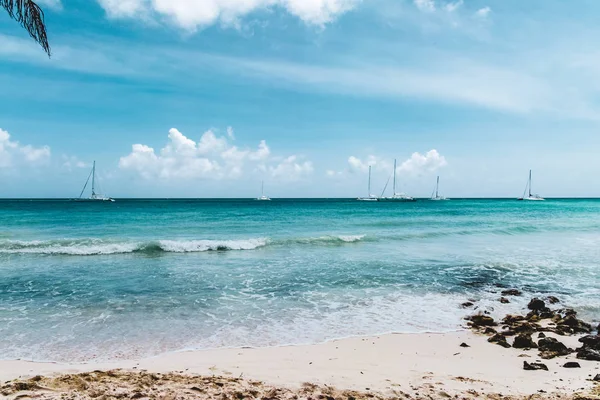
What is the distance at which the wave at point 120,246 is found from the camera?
74.9 ft

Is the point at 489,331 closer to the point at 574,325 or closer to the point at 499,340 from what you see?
the point at 499,340

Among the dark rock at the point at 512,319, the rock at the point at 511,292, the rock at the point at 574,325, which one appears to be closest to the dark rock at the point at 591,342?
the rock at the point at 574,325

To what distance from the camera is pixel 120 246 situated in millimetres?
24562

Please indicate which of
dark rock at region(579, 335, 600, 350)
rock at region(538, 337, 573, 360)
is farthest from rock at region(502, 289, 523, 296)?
rock at region(538, 337, 573, 360)

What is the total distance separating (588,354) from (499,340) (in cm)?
165

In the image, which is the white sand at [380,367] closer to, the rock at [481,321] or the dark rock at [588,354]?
the dark rock at [588,354]

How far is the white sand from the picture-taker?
21.8ft

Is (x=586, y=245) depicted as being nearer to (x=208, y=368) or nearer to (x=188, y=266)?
(x=188, y=266)

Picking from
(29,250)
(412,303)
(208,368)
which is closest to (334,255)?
(412,303)

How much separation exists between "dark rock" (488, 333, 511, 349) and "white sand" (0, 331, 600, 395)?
0.59 feet

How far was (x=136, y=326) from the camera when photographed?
32.6 feet

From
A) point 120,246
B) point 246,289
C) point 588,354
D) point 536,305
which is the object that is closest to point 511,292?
point 536,305

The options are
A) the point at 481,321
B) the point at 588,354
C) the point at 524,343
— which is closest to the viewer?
the point at 588,354

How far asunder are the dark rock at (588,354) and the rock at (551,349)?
9.7 inches
